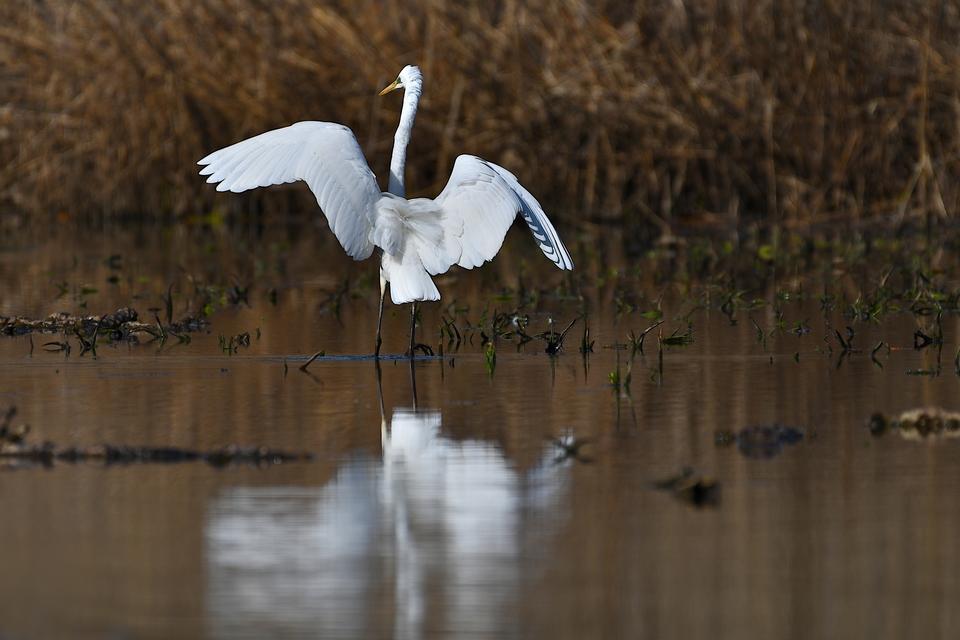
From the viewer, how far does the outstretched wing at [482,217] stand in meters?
5.80

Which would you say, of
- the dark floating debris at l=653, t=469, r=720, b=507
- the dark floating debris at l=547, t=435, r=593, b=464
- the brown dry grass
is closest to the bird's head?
the dark floating debris at l=547, t=435, r=593, b=464

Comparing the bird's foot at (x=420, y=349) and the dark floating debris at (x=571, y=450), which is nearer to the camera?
the dark floating debris at (x=571, y=450)

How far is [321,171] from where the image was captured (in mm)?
6027

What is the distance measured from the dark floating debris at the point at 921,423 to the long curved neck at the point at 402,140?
2594 mm

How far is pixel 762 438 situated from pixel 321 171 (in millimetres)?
2405

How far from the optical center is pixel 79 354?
6.45 m

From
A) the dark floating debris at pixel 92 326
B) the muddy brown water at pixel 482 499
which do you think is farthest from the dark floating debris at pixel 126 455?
the dark floating debris at pixel 92 326

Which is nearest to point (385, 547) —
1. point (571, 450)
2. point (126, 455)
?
point (571, 450)

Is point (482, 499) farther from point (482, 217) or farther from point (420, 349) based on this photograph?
point (420, 349)

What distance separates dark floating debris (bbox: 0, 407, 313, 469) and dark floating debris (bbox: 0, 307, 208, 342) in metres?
2.54

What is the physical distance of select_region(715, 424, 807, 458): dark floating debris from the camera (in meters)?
4.27

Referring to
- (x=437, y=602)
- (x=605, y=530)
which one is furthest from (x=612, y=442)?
(x=437, y=602)

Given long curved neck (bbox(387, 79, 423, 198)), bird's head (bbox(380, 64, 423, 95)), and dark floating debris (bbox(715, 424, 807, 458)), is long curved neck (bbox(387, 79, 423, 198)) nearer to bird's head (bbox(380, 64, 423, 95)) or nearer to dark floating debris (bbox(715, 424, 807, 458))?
bird's head (bbox(380, 64, 423, 95))

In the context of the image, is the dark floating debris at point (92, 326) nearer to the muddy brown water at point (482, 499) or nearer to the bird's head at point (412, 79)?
the muddy brown water at point (482, 499)
